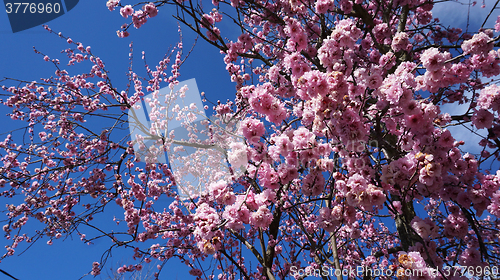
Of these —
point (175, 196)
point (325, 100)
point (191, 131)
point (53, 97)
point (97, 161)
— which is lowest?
point (325, 100)

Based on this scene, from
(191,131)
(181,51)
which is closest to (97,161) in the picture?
(191,131)

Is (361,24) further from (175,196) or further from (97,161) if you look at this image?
(97,161)

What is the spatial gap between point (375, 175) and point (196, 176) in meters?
6.34

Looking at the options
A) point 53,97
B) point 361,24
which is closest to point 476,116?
point 361,24

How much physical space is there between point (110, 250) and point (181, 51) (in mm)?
5913

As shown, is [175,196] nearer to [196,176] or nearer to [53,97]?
[196,176]

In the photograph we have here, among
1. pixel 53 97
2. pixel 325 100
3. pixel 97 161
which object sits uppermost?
pixel 53 97

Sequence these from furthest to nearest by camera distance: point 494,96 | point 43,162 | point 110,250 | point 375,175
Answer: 1. point 43,162
2. point 110,250
3. point 375,175
4. point 494,96

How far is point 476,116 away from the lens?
246 centimetres

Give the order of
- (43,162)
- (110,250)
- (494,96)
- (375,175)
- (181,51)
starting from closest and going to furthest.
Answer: (494,96), (375,175), (110,250), (43,162), (181,51)

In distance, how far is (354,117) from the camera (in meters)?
2.26

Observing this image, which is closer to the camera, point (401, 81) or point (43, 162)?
point (401, 81)

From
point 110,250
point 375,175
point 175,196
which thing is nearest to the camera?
point 375,175

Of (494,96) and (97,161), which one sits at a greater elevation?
(97,161)
